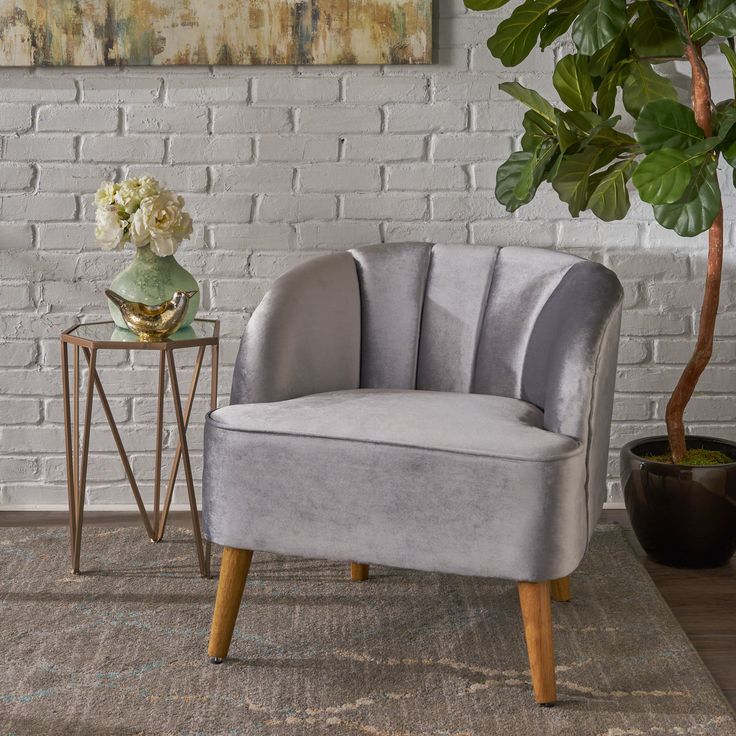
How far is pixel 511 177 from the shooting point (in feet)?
6.99

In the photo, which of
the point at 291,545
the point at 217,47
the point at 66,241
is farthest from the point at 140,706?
the point at 217,47

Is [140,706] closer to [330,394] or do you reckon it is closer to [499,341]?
[330,394]

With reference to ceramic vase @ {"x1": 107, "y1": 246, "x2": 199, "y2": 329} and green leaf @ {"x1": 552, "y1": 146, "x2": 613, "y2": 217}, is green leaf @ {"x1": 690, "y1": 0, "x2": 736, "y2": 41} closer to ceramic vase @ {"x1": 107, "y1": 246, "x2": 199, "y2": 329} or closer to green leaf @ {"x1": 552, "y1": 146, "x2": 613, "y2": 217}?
green leaf @ {"x1": 552, "y1": 146, "x2": 613, "y2": 217}

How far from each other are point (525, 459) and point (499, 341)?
1.69ft

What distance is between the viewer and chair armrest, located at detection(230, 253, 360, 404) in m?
1.82

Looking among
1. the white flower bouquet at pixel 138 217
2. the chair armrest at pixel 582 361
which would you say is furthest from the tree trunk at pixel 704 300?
the white flower bouquet at pixel 138 217

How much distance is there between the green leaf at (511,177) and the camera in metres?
2.11

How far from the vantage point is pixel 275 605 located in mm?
1940

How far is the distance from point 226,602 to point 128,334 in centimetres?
67

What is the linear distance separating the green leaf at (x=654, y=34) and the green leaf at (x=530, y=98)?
23 centimetres

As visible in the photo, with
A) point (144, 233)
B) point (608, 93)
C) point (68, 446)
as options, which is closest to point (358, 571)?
point (68, 446)

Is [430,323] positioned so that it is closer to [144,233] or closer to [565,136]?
[565,136]

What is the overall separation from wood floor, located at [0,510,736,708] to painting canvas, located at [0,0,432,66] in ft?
3.85

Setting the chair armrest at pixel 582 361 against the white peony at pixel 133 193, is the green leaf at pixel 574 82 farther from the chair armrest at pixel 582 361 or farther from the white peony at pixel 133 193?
the white peony at pixel 133 193
